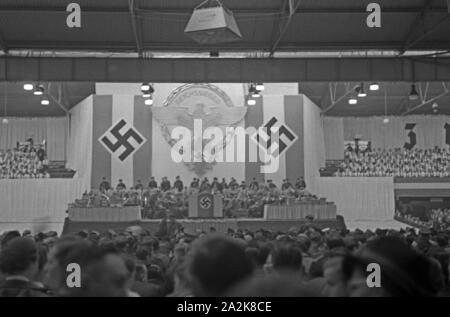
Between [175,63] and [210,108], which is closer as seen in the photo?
[175,63]

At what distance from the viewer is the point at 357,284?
325 centimetres

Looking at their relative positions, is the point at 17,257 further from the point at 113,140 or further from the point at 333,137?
the point at 333,137

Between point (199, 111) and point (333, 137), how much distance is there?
34.3ft

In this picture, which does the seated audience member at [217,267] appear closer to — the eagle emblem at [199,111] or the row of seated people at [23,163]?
the eagle emblem at [199,111]

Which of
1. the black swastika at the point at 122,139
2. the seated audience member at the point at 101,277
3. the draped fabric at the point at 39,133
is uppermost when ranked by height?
the draped fabric at the point at 39,133

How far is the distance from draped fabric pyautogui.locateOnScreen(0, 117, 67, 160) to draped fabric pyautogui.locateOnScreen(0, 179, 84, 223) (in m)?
6.16

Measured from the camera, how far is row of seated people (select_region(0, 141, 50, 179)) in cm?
3141

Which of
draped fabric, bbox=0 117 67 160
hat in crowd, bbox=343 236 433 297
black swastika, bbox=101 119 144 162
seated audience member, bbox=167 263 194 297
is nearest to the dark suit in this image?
seated audience member, bbox=167 263 194 297

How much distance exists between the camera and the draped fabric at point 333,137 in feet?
120

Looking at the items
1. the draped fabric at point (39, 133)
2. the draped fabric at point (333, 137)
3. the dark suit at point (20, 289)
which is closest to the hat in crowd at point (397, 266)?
the dark suit at point (20, 289)

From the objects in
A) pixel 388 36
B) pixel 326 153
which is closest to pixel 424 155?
pixel 326 153

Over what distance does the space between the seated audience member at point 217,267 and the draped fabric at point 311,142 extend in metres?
27.8

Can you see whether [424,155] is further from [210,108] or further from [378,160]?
[210,108]
